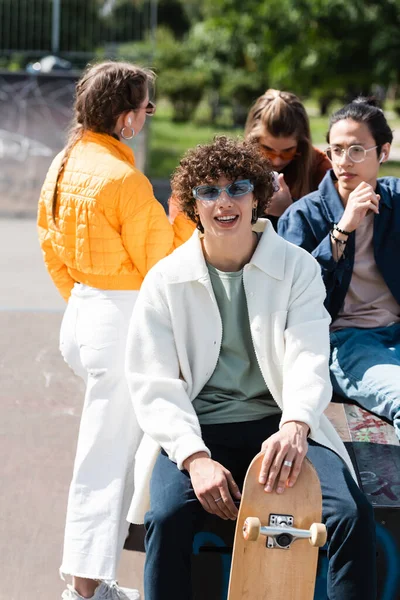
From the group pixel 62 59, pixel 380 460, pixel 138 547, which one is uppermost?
pixel 62 59

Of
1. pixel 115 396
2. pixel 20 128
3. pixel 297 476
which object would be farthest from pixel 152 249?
pixel 20 128

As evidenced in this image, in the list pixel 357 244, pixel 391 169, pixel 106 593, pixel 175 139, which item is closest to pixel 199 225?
pixel 357 244

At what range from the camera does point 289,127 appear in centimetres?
401

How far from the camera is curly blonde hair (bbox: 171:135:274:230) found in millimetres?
2840

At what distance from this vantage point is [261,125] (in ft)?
13.2

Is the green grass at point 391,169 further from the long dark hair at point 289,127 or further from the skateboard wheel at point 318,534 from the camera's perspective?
the skateboard wheel at point 318,534

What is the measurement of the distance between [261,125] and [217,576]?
212 cm

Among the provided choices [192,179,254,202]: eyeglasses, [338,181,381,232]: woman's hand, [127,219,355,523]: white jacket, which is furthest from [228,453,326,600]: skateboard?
[338,181,381,232]: woman's hand

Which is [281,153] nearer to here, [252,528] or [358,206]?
[358,206]

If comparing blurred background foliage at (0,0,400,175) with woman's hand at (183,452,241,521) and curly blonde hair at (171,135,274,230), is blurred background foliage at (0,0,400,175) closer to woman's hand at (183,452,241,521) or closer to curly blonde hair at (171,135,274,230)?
curly blonde hair at (171,135,274,230)

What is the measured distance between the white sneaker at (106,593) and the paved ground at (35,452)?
4.9 inches

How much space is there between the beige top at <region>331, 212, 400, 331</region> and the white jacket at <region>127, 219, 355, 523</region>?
0.73 metres

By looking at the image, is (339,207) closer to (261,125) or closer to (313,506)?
(261,125)

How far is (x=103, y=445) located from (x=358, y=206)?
1369mm
